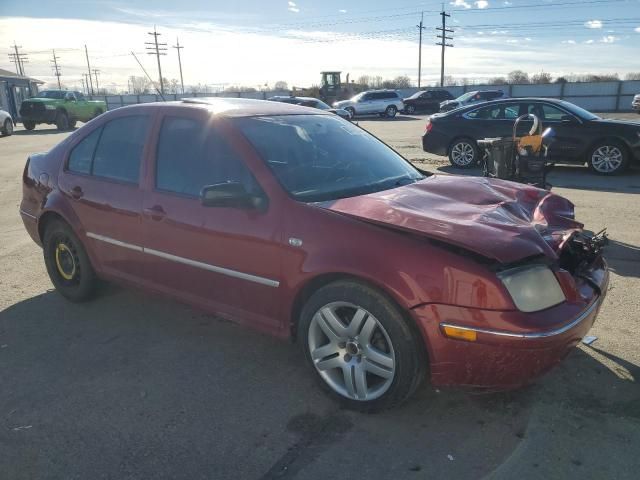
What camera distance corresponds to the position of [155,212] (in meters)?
3.58

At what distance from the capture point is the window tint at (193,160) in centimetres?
331

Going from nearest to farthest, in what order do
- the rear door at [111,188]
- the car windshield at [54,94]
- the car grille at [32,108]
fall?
the rear door at [111,188] → the car grille at [32,108] → the car windshield at [54,94]

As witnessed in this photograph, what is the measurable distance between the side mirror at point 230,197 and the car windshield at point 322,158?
0.20 meters

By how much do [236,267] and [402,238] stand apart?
1.10 meters

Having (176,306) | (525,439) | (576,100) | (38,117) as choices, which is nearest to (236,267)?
(176,306)

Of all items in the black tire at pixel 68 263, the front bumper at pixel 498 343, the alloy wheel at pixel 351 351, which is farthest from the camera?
the black tire at pixel 68 263

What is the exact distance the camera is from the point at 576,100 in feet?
133

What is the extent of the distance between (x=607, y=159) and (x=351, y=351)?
953cm

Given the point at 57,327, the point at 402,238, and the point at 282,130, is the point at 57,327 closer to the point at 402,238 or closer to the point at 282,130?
the point at 282,130

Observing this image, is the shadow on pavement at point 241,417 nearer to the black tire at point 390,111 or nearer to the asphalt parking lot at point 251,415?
the asphalt parking lot at point 251,415

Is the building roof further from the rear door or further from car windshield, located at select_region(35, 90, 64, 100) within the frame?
the rear door

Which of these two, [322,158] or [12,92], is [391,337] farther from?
[12,92]

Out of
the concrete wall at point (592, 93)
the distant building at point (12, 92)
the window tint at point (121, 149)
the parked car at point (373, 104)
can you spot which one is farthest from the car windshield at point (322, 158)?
the distant building at point (12, 92)

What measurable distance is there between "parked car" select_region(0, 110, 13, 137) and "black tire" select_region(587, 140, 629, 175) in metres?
23.1
